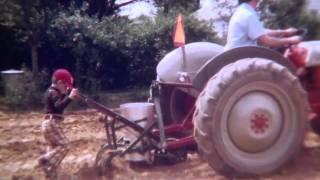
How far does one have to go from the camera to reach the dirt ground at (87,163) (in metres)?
6.16

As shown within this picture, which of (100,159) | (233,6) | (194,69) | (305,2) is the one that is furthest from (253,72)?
(233,6)

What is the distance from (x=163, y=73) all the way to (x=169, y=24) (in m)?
9.22

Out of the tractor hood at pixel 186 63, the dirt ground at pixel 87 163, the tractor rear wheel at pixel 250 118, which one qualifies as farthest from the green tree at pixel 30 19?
the tractor rear wheel at pixel 250 118

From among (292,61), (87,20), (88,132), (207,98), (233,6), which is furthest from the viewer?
(233,6)

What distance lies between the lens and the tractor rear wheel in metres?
5.62

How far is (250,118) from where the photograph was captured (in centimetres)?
573

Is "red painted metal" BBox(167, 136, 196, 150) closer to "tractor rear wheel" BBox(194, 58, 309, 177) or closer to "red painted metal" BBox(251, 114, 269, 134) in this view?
"tractor rear wheel" BBox(194, 58, 309, 177)

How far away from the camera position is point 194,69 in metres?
6.81

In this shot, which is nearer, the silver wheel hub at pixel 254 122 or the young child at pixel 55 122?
the silver wheel hub at pixel 254 122

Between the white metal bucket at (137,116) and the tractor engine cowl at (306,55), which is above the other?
the tractor engine cowl at (306,55)

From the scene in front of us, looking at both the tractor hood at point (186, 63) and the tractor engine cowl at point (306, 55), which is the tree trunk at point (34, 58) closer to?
the tractor hood at point (186, 63)

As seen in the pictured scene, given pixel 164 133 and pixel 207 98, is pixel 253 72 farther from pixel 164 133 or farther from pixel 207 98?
pixel 164 133

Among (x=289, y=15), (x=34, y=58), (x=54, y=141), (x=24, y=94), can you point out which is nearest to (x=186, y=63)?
(x=54, y=141)

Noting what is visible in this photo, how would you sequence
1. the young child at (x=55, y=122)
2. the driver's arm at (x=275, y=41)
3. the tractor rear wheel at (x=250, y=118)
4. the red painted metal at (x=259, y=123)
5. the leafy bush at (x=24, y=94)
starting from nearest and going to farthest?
the tractor rear wheel at (x=250, y=118) < the red painted metal at (x=259, y=123) < the driver's arm at (x=275, y=41) < the young child at (x=55, y=122) < the leafy bush at (x=24, y=94)
